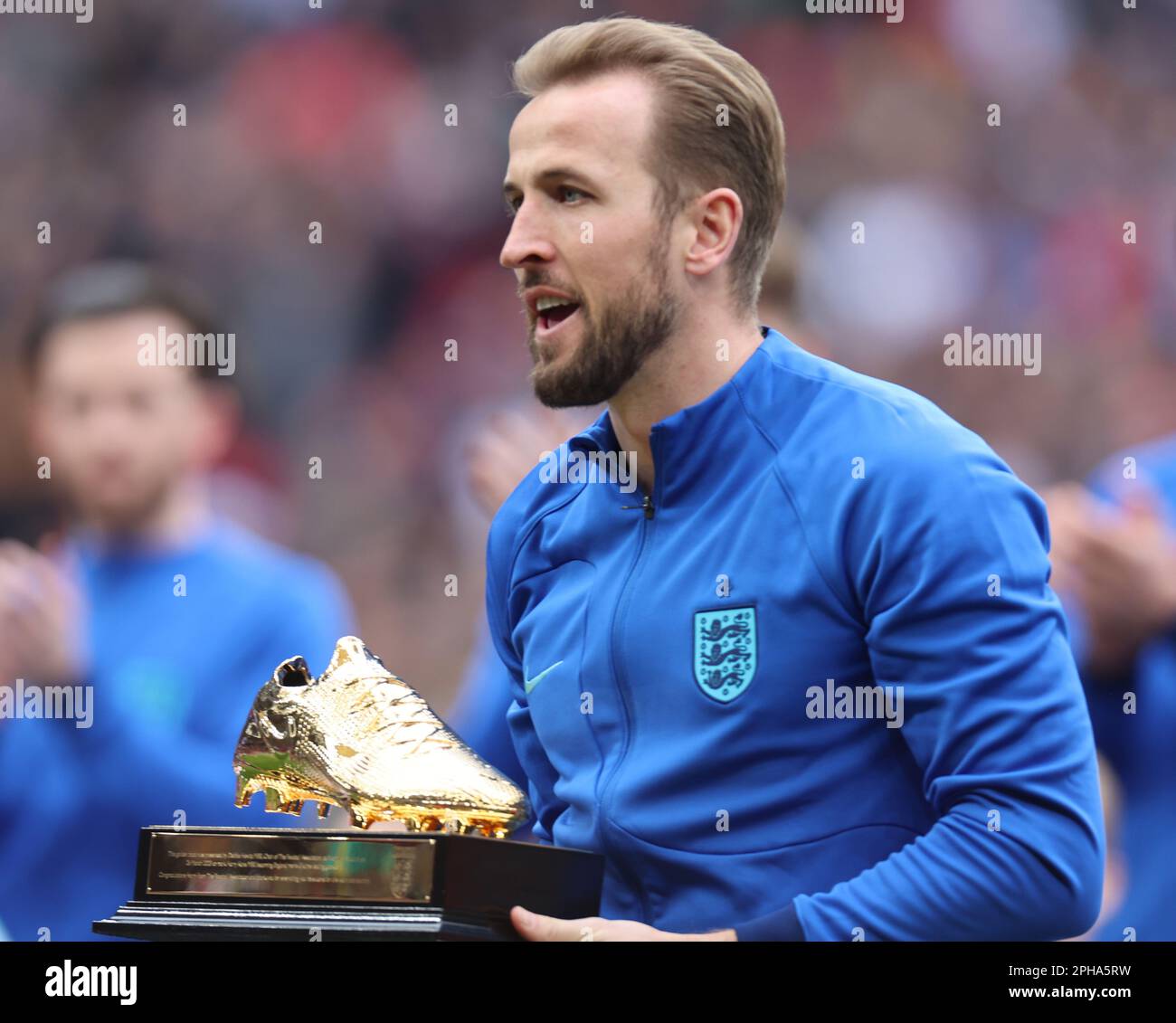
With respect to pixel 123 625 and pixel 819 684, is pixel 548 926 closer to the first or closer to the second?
pixel 819 684

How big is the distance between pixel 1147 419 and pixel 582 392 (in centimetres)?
557

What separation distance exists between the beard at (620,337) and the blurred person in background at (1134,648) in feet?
5.11

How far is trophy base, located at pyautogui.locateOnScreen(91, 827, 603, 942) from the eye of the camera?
84.3 inches

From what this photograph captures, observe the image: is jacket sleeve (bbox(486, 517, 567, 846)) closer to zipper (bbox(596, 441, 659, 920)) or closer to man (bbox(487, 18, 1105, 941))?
man (bbox(487, 18, 1105, 941))

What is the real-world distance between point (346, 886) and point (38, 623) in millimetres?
3008

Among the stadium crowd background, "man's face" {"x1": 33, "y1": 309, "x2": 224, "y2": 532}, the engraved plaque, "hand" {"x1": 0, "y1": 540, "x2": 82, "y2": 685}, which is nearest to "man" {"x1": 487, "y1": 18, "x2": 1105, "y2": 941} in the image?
the engraved plaque

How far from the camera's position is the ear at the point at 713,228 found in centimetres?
254

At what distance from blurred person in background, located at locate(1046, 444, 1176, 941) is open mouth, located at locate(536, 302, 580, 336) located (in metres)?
1.62

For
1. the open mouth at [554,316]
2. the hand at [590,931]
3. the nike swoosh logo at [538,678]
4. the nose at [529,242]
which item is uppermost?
the nose at [529,242]

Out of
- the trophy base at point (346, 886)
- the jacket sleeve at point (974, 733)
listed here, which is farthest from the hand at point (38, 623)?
the jacket sleeve at point (974, 733)

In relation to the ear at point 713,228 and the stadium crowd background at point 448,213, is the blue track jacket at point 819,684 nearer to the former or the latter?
the ear at point 713,228

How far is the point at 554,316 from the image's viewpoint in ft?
8.52

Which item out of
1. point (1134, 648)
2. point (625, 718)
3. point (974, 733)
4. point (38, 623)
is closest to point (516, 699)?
point (625, 718)

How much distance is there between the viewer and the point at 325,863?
7.25 feet
